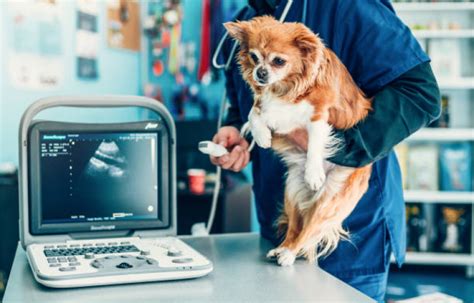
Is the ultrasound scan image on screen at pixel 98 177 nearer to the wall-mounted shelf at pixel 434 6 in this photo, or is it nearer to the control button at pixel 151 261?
the control button at pixel 151 261

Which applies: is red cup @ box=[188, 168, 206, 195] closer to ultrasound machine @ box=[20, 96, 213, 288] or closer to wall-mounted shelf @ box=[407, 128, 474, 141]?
wall-mounted shelf @ box=[407, 128, 474, 141]

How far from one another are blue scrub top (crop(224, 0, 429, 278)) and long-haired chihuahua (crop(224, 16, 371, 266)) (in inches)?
2.3

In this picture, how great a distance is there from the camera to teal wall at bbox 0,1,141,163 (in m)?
3.39

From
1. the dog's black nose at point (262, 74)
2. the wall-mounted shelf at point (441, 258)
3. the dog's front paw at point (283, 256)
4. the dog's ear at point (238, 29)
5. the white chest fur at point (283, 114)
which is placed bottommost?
the wall-mounted shelf at point (441, 258)

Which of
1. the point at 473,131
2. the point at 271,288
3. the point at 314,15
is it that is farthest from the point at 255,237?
the point at 473,131

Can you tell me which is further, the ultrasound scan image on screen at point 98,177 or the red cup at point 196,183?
the red cup at point 196,183

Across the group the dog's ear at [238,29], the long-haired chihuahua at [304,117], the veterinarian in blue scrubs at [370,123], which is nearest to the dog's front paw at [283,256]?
the long-haired chihuahua at [304,117]

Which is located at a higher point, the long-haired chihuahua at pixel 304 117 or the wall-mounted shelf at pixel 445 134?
the long-haired chihuahua at pixel 304 117

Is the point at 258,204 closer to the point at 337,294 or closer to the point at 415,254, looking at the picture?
the point at 337,294

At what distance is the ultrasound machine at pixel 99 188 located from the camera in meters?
1.33

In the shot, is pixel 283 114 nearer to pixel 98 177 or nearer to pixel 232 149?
pixel 232 149

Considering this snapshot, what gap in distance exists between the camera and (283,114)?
122cm

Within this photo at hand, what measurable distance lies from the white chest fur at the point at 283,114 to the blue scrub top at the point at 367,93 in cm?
22

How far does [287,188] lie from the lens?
1371 mm
